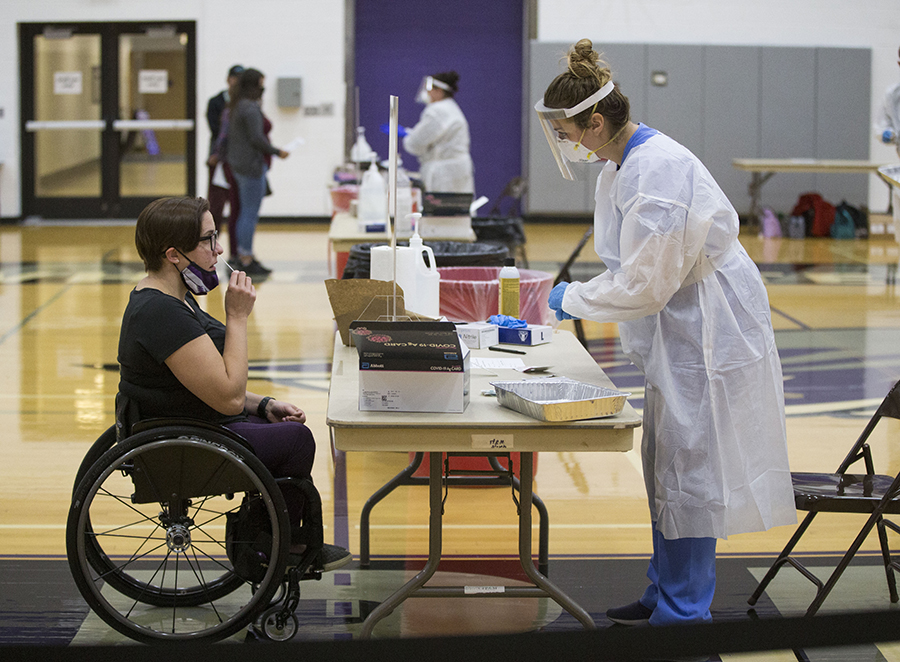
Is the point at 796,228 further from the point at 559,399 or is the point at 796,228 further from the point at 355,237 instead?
the point at 559,399

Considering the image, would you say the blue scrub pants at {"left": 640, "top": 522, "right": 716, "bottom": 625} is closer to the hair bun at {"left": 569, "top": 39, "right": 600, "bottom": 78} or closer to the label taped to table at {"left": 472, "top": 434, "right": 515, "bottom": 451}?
the label taped to table at {"left": 472, "top": 434, "right": 515, "bottom": 451}

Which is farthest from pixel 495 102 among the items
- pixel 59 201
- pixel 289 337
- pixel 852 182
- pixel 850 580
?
pixel 850 580

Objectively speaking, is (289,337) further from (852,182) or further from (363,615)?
(852,182)

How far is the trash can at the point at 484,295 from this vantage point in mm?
2990

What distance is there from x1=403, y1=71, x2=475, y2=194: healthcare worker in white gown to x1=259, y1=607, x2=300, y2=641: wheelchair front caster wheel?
4.98 metres

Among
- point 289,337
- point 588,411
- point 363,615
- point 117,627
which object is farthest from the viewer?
point 289,337

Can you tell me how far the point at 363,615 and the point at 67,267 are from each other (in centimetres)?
656

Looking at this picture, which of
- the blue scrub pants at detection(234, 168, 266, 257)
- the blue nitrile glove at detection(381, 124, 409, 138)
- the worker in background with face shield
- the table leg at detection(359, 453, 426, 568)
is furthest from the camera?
the blue scrub pants at detection(234, 168, 266, 257)

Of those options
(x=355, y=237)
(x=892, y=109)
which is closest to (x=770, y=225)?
(x=892, y=109)

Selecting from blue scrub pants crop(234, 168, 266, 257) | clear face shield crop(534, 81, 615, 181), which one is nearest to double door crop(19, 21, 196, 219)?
blue scrub pants crop(234, 168, 266, 257)

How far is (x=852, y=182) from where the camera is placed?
11.3 metres

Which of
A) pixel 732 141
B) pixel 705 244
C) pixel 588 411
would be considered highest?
pixel 732 141

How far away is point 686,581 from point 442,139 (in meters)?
5.39

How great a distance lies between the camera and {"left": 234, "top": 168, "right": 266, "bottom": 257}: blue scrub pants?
292 inches
